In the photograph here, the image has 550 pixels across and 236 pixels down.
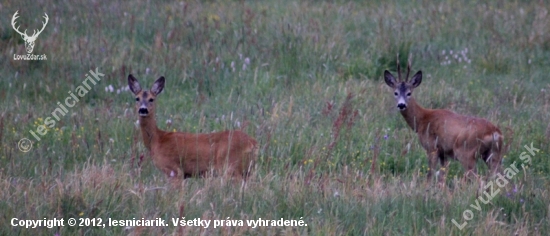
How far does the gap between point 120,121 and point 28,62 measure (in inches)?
108

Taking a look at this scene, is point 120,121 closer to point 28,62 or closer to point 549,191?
point 28,62

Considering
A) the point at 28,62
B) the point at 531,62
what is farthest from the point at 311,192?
the point at 531,62

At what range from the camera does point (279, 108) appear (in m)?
9.84

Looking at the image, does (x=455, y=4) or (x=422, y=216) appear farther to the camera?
(x=455, y=4)

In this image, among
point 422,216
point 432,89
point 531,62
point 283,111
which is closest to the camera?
point 422,216

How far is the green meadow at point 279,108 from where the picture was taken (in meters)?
6.14

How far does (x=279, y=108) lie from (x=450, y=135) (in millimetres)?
2126

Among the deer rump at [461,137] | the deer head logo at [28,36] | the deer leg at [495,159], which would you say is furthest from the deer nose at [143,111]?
the deer head logo at [28,36]

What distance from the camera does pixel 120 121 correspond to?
9266 millimetres

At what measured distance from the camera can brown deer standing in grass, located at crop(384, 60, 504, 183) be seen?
27.3 ft

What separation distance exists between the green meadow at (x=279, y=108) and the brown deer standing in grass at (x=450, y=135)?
7.0 inches

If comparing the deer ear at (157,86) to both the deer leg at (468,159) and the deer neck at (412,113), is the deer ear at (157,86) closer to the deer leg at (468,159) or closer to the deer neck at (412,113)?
the deer neck at (412,113)

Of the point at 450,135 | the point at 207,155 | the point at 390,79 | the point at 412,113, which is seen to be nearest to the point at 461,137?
the point at 450,135

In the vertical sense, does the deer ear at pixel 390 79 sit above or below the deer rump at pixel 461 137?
above
